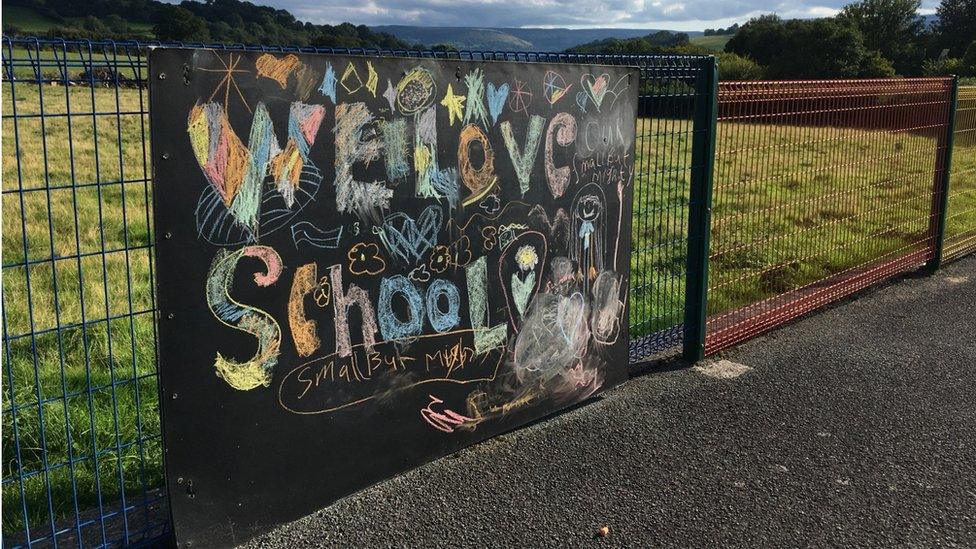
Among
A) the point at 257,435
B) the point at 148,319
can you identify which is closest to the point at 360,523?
the point at 257,435

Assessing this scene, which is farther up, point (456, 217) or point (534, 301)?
point (456, 217)

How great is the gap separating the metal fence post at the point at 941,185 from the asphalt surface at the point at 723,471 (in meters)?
2.98

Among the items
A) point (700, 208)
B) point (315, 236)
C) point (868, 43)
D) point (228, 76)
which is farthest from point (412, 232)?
point (868, 43)

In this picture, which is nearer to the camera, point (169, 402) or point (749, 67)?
point (169, 402)

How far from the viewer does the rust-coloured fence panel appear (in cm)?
615

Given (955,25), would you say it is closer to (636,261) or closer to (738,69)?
(738,69)

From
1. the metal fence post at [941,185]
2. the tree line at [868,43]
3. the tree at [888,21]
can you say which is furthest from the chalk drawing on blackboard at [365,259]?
the tree at [888,21]

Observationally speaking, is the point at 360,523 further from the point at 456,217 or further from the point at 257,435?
the point at 456,217

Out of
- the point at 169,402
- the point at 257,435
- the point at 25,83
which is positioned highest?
the point at 25,83

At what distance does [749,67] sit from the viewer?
1460 inches

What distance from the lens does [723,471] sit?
4.46 metres

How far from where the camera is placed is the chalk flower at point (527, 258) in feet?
15.5

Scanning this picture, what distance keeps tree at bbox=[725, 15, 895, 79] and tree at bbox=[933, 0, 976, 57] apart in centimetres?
1429

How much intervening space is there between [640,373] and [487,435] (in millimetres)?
1565
